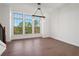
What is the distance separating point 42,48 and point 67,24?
1472 mm

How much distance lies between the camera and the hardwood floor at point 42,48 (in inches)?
118

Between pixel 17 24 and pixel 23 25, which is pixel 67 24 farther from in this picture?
pixel 17 24

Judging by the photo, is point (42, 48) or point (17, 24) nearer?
point (17, 24)

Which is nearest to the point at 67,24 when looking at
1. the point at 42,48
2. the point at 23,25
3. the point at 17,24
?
the point at 42,48

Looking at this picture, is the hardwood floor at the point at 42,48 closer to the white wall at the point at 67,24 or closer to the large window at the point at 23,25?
the white wall at the point at 67,24

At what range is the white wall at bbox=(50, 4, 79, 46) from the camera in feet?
12.5

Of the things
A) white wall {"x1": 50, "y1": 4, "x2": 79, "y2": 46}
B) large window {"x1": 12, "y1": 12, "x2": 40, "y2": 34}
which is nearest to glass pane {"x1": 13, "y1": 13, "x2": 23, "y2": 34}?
large window {"x1": 12, "y1": 12, "x2": 40, "y2": 34}

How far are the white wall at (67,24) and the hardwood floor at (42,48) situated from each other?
11.8 inches

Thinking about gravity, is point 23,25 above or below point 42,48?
above

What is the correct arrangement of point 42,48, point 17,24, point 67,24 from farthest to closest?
point 67,24 < point 42,48 < point 17,24

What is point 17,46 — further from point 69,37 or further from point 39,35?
point 69,37

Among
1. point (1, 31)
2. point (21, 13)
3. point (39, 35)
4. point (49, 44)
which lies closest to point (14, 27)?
point (1, 31)

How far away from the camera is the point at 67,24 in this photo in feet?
13.4

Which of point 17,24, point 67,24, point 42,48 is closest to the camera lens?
point 17,24
